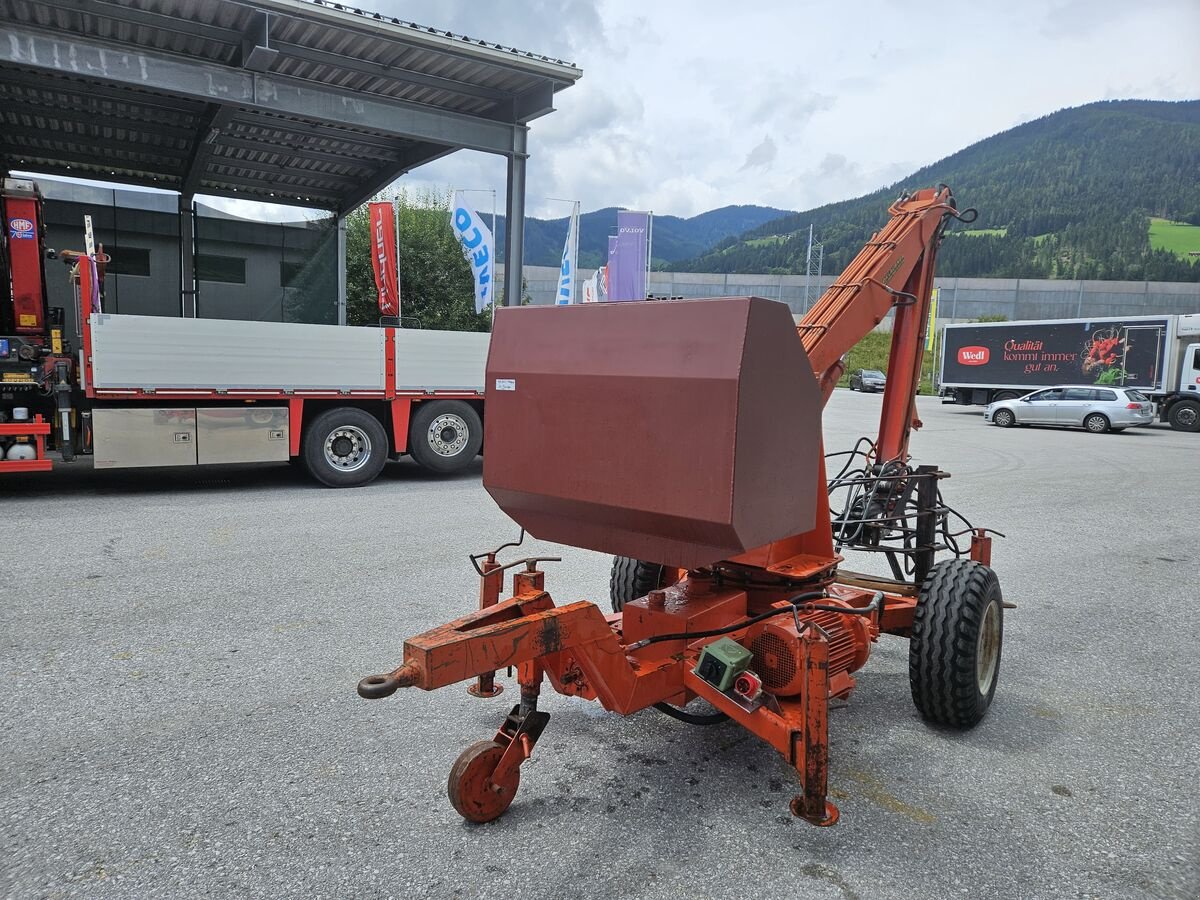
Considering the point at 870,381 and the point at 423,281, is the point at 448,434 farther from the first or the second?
the point at 870,381

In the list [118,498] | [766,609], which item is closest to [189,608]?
[766,609]

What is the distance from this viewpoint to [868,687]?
4391mm

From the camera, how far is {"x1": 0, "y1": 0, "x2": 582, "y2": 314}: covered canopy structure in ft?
33.2

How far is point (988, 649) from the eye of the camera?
4055mm

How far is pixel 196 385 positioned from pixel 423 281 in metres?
22.2

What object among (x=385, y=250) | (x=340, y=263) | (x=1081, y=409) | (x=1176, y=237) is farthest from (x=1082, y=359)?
(x=1176, y=237)

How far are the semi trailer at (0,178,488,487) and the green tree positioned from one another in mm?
19181

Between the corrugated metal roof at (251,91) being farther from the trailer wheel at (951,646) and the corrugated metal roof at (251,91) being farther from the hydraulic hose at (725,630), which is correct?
the trailer wheel at (951,646)

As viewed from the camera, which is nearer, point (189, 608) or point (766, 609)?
point (766, 609)

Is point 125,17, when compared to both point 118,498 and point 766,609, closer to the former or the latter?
point 118,498

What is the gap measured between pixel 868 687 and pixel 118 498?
28.2 ft

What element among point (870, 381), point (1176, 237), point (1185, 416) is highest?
point (1176, 237)

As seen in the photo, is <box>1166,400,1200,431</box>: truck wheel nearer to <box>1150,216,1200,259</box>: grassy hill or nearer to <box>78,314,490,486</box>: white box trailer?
<box>78,314,490,486</box>: white box trailer

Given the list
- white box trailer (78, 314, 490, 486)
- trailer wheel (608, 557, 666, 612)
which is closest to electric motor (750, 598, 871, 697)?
trailer wheel (608, 557, 666, 612)
